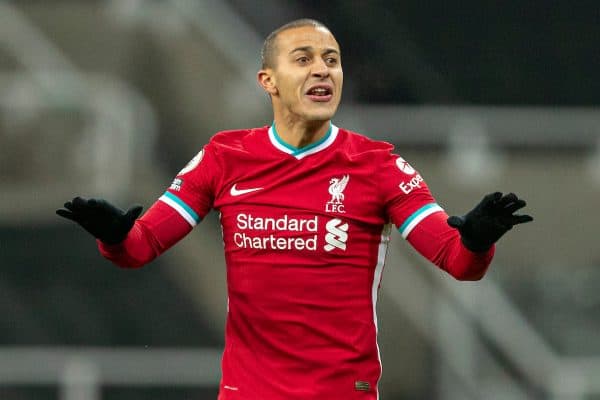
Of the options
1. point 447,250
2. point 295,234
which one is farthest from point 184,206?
point 447,250

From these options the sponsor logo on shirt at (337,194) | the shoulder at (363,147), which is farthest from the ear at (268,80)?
the sponsor logo on shirt at (337,194)

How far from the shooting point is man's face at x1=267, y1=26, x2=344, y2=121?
4094 mm

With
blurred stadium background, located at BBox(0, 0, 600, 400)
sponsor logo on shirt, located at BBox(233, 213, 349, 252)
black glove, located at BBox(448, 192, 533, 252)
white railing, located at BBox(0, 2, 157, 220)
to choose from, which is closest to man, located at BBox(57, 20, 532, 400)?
sponsor logo on shirt, located at BBox(233, 213, 349, 252)

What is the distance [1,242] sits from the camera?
862 centimetres

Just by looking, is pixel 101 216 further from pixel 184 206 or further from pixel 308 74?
pixel 308 74

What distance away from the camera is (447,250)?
12.7ft

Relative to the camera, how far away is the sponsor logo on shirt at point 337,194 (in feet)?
13.2

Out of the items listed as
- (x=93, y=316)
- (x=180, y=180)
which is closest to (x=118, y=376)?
(x=93, y=316)

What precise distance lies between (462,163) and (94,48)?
2.59 m

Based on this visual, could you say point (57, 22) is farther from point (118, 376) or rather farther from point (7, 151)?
point (118, 376)

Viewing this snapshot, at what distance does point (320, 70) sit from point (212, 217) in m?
4.52

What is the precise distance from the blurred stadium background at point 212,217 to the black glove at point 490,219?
4230mm

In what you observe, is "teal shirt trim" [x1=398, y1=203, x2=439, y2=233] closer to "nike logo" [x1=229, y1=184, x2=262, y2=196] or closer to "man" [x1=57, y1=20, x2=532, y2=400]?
"man" [x1=57, y1=20, x2=532, y2=400]

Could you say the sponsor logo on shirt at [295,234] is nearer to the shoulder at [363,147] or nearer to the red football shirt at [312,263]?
the red football shirt at [312,263]
